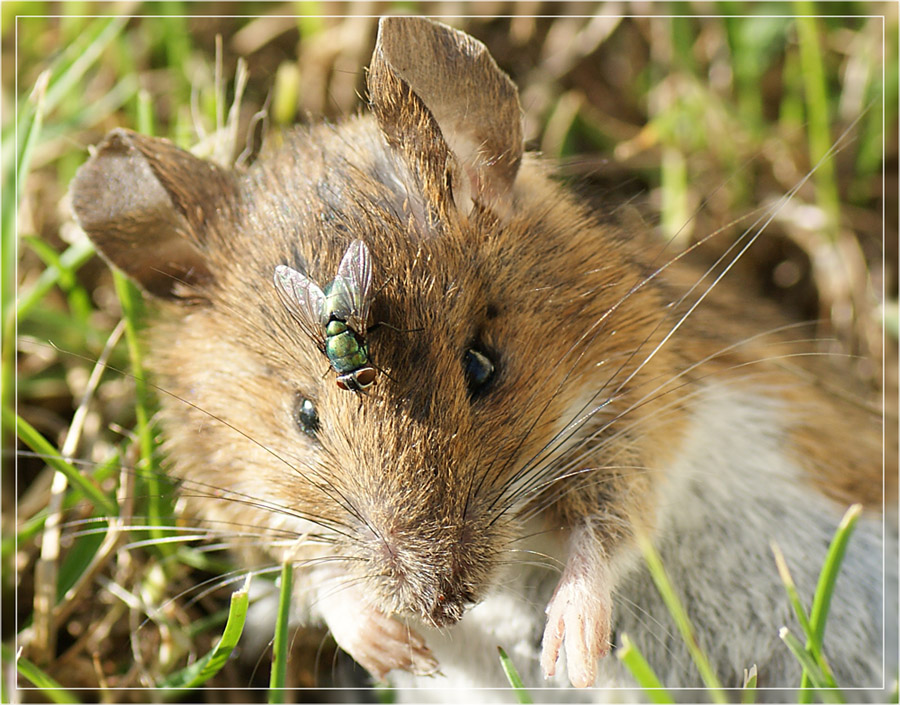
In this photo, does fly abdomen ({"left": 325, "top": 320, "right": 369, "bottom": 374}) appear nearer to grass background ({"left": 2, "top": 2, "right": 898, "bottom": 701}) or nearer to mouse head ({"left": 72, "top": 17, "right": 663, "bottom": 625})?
mouse head ({"left": 72, "top": 17, "right": 663, "bottom": 625})

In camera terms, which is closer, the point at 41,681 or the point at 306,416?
the point at 306,416

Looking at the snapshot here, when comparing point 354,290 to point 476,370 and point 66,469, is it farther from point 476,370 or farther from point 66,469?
point 66,469

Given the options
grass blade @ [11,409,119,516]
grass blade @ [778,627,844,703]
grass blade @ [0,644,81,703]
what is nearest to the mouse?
grass blade @ [11,409,119,516]

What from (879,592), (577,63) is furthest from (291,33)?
(879,592)

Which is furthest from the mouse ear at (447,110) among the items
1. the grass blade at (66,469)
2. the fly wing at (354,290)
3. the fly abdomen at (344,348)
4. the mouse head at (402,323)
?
the grass blade at (66,469)

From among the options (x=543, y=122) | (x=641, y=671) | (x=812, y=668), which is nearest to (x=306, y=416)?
(x=641, y=671)

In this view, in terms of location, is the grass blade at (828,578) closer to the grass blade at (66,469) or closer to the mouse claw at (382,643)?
the mouse claw at (382,643)

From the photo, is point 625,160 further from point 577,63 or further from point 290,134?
point 290,134
